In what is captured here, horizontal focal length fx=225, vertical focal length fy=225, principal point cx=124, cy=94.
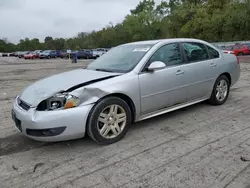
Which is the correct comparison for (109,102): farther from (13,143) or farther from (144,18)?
(144,18)

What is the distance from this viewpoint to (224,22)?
36156 millimetres

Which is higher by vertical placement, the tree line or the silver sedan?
the tree line

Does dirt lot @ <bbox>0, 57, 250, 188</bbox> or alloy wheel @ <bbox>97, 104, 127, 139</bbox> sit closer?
dirt lot @ <bbox>0, 57, 250, 188</bbox>

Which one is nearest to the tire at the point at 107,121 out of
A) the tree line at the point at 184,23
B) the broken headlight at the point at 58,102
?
the broken headlight at the point at 58,102

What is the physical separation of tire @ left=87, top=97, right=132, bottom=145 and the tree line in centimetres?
3666

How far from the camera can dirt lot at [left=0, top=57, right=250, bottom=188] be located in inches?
94.3

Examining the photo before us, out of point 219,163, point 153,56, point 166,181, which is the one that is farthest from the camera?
point 153,56

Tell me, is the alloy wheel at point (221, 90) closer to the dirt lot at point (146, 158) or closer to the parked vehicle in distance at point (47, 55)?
the dirt lot at point (146, 158)

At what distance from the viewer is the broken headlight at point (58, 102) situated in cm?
288

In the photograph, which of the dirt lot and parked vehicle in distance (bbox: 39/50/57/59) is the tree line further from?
the dirt lot

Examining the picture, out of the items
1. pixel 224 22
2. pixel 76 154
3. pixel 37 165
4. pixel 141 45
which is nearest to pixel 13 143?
pixel 37 165

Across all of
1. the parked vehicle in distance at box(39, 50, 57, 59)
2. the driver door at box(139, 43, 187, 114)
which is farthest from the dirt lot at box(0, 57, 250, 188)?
the parked vehicle in distance at box(39, 50, 57, 59)

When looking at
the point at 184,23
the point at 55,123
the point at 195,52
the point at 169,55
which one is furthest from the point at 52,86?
the point at 184,23

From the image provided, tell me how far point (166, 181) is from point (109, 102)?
129 centimetres
